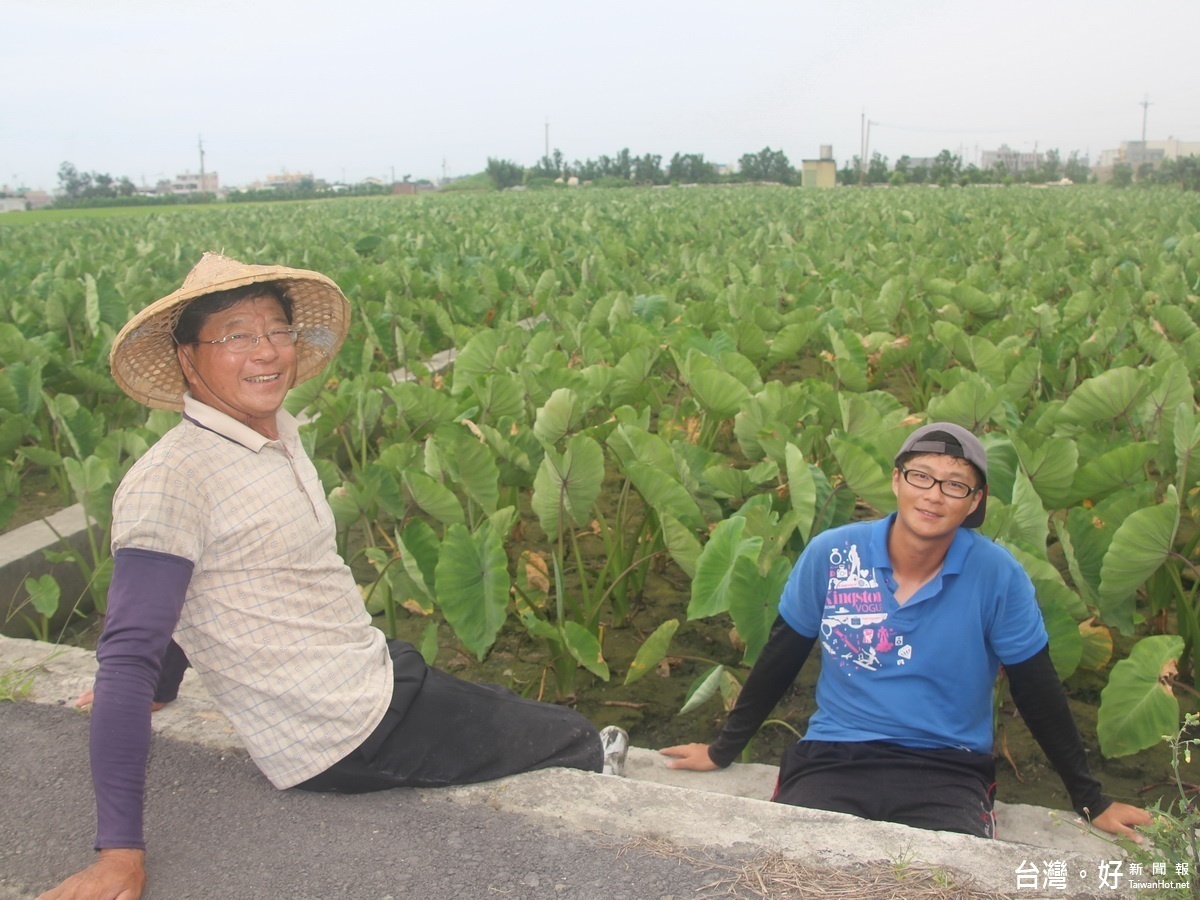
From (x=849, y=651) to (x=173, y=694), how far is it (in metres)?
1.23

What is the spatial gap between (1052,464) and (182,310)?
71.7 inches

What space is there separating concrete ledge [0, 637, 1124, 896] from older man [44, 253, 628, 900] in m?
0.09

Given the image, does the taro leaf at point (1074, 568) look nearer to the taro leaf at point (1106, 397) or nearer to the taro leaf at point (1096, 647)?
the taro leaf at point (1096, 647)

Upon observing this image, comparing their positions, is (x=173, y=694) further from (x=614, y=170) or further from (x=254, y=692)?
(x=614, y=170)

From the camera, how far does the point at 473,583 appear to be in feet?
6.60

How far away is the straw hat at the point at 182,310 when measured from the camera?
1.48m

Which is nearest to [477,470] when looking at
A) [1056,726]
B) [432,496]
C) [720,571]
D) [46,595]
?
[432,496]

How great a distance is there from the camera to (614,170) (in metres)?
57.8

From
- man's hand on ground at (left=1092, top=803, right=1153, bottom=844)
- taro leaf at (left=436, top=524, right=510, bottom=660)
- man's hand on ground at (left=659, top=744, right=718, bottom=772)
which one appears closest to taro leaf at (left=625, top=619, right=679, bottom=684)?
man's hand on ground at (left=659, top=744, right=718, bottom=772)

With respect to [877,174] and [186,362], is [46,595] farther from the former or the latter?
[877,174]

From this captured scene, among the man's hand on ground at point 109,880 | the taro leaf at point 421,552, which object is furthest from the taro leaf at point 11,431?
the man's hand on ground at point 109,880

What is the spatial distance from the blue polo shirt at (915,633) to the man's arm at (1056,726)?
1.3 inches

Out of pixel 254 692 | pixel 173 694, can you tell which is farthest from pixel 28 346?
pixel 254 692

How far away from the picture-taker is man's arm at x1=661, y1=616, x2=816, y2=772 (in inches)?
71.8
